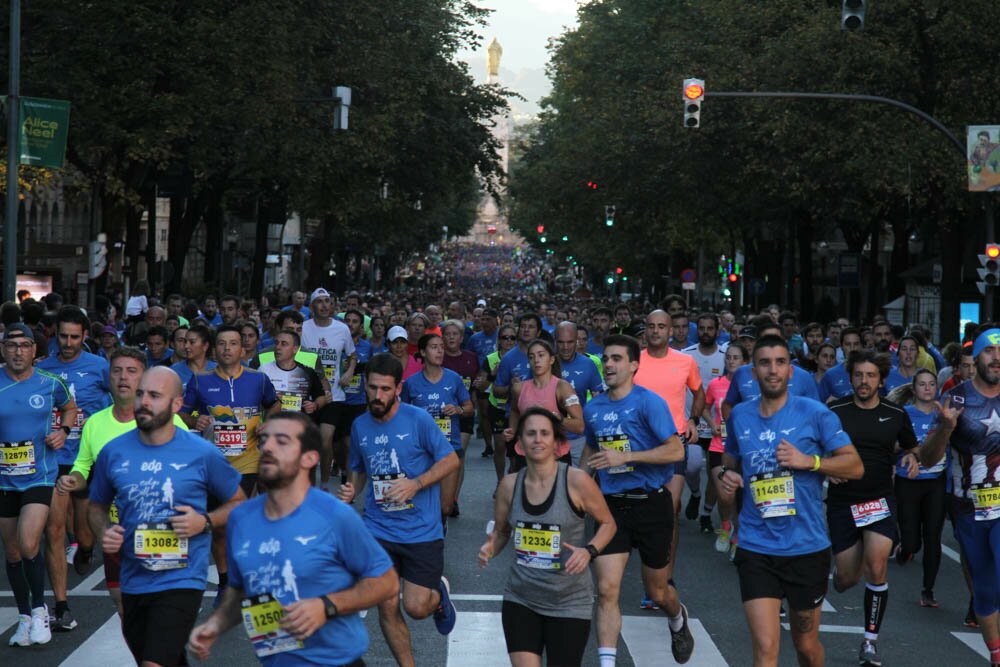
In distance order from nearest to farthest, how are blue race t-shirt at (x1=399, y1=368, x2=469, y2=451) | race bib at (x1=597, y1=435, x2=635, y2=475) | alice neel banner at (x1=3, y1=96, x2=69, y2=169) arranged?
race bib at (x1=597, y1=435, x2=635, y2=475) < blue race t-shirt at (x1=399, y1=368, x2=469, y2=451) < alice neel banner at (x1=3, y1=96, x2=69, y2=169)

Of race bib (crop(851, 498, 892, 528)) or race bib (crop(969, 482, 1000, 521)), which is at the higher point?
race bib (crop(969, 482, 1000, 521))

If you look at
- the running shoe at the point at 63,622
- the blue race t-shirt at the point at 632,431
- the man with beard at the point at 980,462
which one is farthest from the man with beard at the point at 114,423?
the man with beard at the point at 980,462

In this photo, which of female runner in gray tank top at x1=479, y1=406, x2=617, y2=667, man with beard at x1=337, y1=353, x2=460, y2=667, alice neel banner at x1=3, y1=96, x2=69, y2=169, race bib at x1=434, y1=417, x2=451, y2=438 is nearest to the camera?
female runner in gray tank top at x1=479, y1=406, x2=617, y2=667

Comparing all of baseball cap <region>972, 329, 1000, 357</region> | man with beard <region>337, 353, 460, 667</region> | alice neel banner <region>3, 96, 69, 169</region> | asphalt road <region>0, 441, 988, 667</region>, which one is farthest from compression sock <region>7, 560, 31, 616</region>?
alice neel banner <region>3, 96, 69, 169</region>

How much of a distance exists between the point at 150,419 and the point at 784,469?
117 inches

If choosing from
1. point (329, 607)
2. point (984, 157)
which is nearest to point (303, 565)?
point (329, 607)

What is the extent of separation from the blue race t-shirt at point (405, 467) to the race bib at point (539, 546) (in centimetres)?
144

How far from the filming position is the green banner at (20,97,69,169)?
74.8 ft

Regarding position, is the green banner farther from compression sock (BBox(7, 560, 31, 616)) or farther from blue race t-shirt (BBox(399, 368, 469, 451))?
compression sock (BBox(7, 560, 31, 616))

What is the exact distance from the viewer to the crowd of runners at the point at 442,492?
5562mm

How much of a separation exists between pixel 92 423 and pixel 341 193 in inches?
1285

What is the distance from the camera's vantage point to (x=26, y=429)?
976 centimetres

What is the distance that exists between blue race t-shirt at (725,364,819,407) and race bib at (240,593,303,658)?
5.85 m

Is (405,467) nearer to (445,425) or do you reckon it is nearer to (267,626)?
(267,626)
